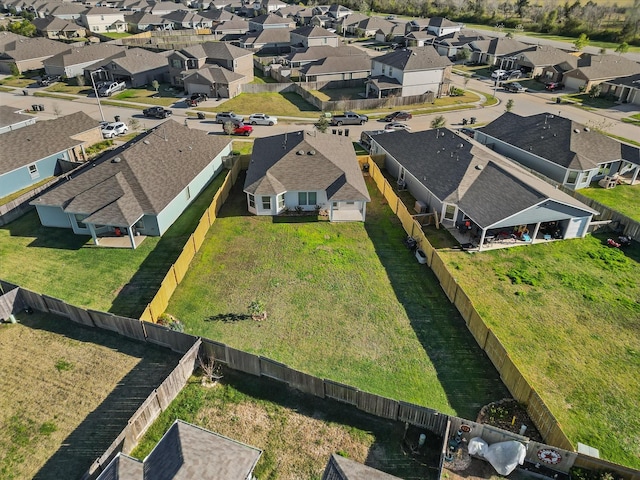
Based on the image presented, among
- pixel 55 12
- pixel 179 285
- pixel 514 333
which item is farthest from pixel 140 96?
Answer: pixel 55 12

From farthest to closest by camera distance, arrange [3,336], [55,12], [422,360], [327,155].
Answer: [55,12] < [327,155] < [3,336] < [422,360]

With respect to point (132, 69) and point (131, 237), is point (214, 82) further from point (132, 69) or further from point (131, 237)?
point (131, 237)

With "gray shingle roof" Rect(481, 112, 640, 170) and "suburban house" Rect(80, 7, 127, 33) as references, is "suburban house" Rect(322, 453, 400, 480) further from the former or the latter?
"suburban house" Rect(80, 7, 127, 33)

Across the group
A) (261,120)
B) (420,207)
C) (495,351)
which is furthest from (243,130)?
(495,351)

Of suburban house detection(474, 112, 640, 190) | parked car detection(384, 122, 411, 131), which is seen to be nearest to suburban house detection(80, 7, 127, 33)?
parked car detection(384, 122, 411, 131)

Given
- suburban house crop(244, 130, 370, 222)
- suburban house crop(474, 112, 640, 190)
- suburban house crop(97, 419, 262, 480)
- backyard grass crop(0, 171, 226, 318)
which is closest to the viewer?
suburban house crop(97, 419, 262, 480)

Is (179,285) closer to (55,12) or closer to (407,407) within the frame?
(407,407)
